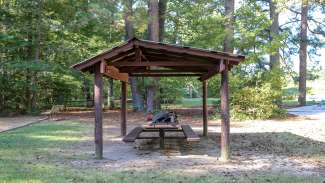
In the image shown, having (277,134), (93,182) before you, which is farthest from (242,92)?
(93,182)

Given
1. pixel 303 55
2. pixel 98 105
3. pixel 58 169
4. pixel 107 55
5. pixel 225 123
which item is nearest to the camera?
pixel 58 169

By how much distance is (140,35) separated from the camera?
27062 mm

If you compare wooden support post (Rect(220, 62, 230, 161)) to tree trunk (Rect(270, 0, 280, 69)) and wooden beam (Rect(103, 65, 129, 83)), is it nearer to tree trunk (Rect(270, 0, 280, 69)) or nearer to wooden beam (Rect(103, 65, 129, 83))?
wooden beam (Rect(103, 65, 129, 83))

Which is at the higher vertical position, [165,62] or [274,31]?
[274,31]

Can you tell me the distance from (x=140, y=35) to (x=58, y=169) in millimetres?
20118

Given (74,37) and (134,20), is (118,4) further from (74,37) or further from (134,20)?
(74,37)

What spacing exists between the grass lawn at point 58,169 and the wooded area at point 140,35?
9.47 meters

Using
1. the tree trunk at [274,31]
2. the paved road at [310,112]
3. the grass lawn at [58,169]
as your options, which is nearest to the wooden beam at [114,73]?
the grass lawn at [58,169]

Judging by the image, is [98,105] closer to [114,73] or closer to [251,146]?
[114,73]

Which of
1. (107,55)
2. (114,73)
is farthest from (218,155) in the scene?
(114,73)

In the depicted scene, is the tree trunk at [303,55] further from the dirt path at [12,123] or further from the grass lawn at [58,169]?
the grass lawn at [58,169]

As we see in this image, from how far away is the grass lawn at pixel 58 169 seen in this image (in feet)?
22.0

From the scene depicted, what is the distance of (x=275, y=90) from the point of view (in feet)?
64.2

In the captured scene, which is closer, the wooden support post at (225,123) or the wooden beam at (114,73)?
the wooden support post at (225,123)
